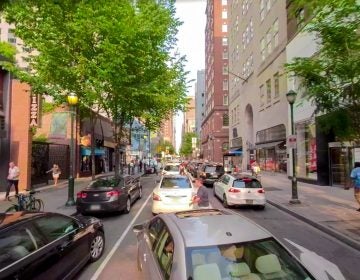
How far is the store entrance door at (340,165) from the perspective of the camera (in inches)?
857

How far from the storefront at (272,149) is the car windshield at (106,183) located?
69.4 ft

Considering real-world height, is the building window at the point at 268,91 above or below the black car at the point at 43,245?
above

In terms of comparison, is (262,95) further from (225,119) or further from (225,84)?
(225,84)

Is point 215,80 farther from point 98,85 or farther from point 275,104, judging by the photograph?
point 98,85

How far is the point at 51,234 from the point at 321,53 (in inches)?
294

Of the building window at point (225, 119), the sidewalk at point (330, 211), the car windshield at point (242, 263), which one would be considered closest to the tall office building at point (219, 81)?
the building window at point (225, 119)

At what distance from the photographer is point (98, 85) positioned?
20750 millimetres

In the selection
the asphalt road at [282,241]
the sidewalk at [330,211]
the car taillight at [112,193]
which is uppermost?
the car taillight at [112,193]

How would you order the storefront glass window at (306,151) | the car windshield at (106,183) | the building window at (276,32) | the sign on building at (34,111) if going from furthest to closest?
1. the building window at (276,32)
2. the storefront glass window at (306,151)
3. the sign on building at (34,111)
4. the car windshield at (106,183)

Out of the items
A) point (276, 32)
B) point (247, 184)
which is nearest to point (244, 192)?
point (247, 184)

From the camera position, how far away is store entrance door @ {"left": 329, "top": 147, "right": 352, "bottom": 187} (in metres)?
21.8

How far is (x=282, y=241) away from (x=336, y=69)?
4.10 metres

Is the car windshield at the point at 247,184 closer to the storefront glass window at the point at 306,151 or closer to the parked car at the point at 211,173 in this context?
the parked car at the point at 211,173

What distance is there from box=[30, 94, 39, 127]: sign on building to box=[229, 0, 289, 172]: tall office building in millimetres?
16936
